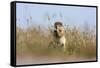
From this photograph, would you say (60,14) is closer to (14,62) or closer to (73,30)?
(73,30)

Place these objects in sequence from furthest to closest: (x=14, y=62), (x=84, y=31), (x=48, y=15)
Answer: (x=84, y=31)
(x=48, y=15)
(x=14, y=62)

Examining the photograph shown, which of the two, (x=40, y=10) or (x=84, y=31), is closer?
(x=40, y=10)

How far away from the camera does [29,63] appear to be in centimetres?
204

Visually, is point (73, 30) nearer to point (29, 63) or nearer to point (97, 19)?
point (97, 19)

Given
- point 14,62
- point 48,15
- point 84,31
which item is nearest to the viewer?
point 14,62

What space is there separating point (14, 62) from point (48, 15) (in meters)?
0.49

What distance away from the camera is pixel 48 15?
2117 mm

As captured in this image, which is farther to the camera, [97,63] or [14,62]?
[97,63]

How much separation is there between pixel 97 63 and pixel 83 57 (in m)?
0.17
